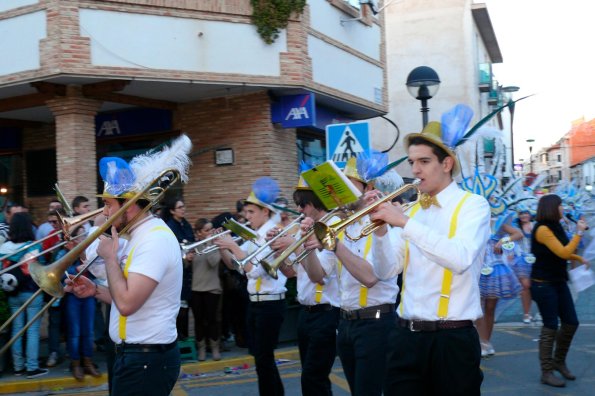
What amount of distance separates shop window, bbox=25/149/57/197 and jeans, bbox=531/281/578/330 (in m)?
11.0

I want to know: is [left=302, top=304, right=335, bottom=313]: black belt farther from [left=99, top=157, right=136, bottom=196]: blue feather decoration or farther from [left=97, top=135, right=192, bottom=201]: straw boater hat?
[left=99, top=157, right=136, bottom=196]: blue feather decoration

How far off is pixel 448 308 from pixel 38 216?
44.4 ft

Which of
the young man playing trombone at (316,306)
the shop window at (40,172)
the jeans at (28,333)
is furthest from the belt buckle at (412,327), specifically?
the shop window at (40,172)

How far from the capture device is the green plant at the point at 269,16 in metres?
13.0

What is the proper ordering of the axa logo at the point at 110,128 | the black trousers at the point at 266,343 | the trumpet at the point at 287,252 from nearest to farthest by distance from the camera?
the trumpet at the point at 287,252, the black trousers at the point at 266,343, the axa logo at the point at 110,128

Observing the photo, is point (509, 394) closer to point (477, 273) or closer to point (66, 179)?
point (477, 273)

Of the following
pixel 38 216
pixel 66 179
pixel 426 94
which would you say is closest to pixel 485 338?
pixel 426 94

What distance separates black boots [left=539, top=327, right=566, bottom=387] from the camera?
7.57 metres

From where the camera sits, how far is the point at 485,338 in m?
9.20

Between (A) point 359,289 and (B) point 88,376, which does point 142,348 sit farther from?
(B) point 88,376

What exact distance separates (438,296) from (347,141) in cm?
555

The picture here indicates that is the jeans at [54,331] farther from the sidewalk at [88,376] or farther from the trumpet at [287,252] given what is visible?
the trumpet at [287,252]

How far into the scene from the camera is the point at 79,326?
873cm

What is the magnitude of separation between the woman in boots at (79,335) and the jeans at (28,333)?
0.37 m
